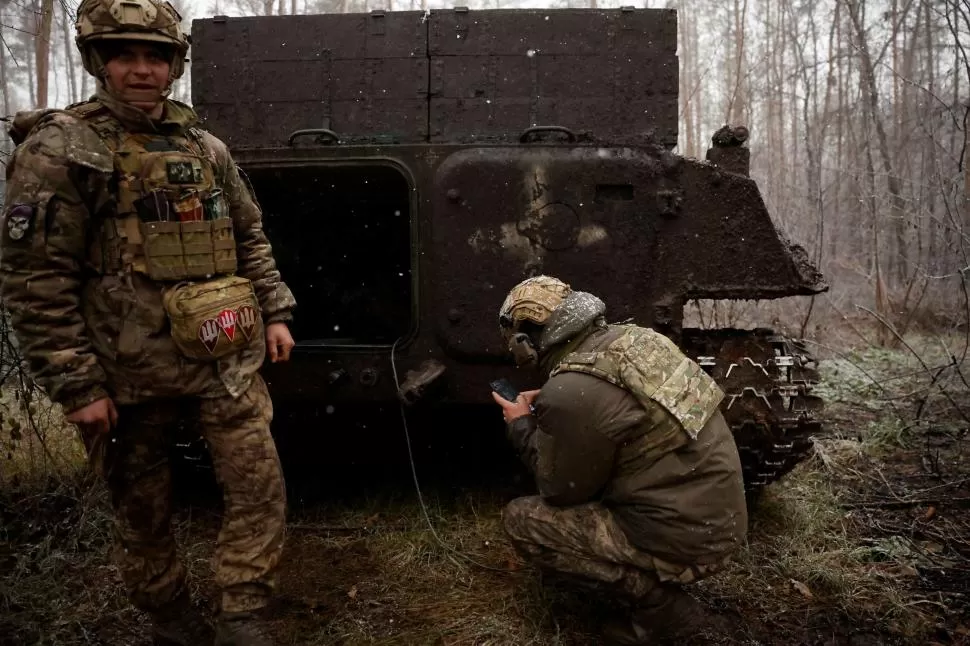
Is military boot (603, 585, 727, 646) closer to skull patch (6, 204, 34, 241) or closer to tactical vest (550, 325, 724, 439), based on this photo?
tactical vest (550, 325, 724, 439)

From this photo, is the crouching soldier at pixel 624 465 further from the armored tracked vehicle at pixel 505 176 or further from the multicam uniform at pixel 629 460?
the armored tracked vehicle at pixel 505 176

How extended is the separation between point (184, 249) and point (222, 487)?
0.77m

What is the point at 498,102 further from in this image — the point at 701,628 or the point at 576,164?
the point at 701,628

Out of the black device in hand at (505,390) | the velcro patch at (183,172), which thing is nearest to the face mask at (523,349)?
the black device in hand at (505,390)

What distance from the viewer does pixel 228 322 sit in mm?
2197

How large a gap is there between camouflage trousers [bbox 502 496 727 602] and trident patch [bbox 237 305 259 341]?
1.15m

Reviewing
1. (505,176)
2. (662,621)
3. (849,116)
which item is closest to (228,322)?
(505,176)

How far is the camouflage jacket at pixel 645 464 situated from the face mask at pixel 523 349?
0.15 meters

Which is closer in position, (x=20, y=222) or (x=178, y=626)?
(x=20, y=222)

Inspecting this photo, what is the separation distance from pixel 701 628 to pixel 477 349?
1.29 metres

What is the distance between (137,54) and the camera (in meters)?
2.13

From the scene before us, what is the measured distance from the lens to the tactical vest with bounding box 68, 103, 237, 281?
83.4 inches

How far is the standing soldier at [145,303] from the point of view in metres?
2.00

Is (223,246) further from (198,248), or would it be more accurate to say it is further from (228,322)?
(228,322)
